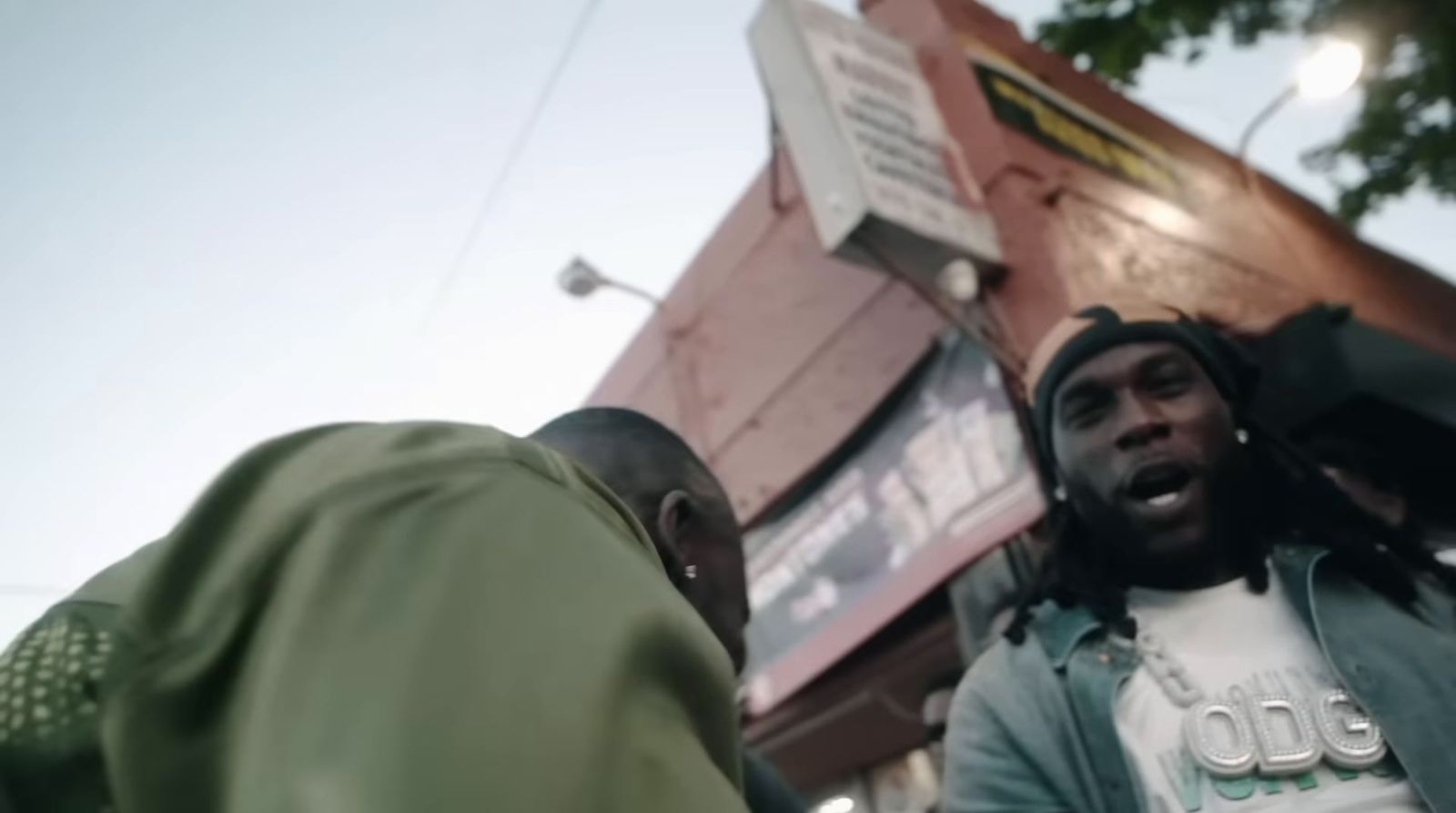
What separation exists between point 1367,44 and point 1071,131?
6.77 feet

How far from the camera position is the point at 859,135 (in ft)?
15.2

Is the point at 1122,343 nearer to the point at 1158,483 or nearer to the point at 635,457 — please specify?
the point at 1158,483

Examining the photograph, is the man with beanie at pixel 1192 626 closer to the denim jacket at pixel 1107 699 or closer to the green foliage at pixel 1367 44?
the denim jacket at pixel 1107 699

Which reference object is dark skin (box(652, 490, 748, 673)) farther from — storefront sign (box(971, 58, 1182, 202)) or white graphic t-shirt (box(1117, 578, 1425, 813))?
storefront sign (box(971, 58, 1182, 202))

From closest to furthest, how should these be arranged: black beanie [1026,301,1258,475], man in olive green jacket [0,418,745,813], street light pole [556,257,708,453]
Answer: man in olive green jacket [0,418,745,813]
black beanie [1026,301,1258,475]
street light pole [556,257,708,453]

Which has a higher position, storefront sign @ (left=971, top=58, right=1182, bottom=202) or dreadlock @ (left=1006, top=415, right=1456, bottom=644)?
dreadlock @ (left=1006, top=415, right=1456, bottom=644)

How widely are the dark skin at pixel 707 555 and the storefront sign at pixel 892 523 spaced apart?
265cm

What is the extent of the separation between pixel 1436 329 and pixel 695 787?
30.0 feet

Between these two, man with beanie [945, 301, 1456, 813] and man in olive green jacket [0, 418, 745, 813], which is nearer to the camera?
man in olive green jacket [0, 418, 745, 813]

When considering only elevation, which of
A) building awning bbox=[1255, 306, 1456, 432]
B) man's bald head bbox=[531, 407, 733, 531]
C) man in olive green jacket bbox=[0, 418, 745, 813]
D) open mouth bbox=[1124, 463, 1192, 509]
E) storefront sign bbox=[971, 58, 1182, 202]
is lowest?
building awning bbox=[1255, 306, 1456, 432]

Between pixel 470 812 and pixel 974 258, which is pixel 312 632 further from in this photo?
pixel 974 258

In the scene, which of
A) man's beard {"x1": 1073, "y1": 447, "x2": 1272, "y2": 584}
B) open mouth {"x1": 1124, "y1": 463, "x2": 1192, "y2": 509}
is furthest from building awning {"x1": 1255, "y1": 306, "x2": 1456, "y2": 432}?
open mouth {"x1": 1124, "y1": 463, "x2": 1192, "y2": 509}

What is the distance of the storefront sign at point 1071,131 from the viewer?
5469 millimetres

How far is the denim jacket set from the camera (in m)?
1.72
